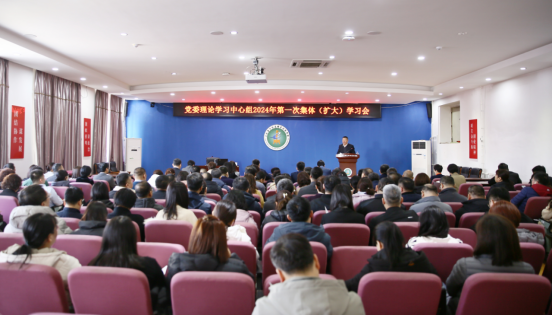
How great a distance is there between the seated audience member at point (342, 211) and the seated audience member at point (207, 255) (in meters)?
1.57

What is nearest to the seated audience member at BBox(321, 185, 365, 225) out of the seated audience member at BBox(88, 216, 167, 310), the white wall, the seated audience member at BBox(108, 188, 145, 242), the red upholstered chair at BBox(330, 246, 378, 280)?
the red upholstered chair at BBox(330, 246, 378, 280)

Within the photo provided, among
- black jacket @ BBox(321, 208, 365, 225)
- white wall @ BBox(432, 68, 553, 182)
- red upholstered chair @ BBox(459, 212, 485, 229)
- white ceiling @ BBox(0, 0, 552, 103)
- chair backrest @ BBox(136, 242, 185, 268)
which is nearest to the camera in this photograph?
chair backrest @ BBox(136, 242, 185, 268)

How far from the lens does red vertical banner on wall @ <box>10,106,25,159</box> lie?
25.4ft

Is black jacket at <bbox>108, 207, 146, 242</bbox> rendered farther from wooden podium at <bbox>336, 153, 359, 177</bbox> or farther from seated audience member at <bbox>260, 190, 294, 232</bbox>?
wooden podium at <bbox>336, 153, 359, 177</bbox>

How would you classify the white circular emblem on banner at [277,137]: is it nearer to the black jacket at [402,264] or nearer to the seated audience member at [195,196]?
the seated audience member at [195,196]

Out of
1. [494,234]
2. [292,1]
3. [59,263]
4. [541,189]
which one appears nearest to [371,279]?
[494,234]

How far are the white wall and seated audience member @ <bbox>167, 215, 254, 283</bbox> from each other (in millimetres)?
7656

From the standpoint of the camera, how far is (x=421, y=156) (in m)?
12.1

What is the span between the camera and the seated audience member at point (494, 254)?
79.5 inches

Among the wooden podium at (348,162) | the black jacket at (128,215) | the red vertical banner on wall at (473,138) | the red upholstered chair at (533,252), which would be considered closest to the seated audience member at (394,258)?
the red upholstered chair at (533,252)

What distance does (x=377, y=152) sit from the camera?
42.7 ft

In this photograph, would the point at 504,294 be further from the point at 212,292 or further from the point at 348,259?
the point at 212,292

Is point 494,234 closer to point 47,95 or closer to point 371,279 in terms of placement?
point 371,279

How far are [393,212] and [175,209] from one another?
1.98 metres
